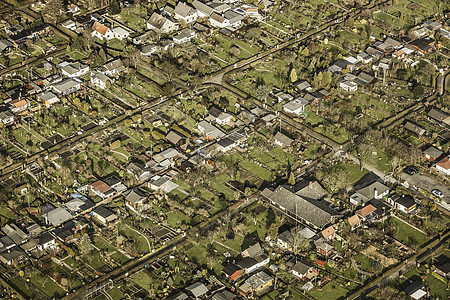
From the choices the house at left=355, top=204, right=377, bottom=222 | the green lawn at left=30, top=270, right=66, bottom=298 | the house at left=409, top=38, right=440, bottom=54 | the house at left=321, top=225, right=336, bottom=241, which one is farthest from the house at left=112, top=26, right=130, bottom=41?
the house at left=321, top=225, right=336, bottom=241

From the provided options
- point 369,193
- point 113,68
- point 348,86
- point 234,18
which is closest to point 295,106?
point 348,86

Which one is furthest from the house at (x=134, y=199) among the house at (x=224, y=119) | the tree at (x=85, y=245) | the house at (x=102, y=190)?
the house at (x=224, y=119)

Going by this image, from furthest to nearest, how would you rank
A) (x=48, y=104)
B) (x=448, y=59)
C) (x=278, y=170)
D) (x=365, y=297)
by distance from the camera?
1. (x=448, y=59)
2. (x=48, y=104)
3. (x=278, y=170)
4. (x=365, y=297)

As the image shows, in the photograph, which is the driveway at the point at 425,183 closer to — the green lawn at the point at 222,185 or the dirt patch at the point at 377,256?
the dirt patch at the point at 377,256

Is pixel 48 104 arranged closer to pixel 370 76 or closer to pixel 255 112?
pixel 255 112

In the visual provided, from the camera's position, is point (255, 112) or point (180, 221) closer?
point (180, 221)

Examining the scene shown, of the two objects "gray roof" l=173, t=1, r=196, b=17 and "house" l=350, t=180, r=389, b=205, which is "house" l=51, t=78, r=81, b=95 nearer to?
"gray roof" l=173, t=1, r=196, b=17

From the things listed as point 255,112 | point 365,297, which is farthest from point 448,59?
point 365,297

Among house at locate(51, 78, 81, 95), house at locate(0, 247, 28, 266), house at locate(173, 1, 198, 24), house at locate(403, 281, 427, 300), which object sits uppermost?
house at locate(173, 1, 198, 24)
